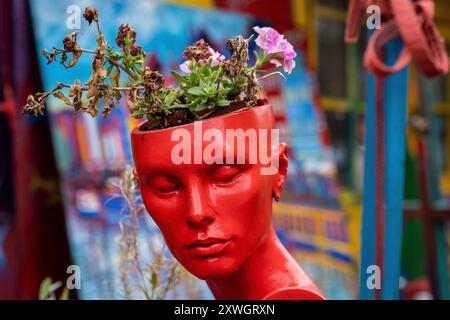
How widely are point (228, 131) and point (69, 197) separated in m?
1.89

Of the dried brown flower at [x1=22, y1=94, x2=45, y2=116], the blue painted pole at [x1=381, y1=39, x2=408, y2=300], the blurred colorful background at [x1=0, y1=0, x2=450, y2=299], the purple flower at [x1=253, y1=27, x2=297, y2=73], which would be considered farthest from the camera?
the blurred colorful background at [x1=0, y1=0, x2=450, y2=299]

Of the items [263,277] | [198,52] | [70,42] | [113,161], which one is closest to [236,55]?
[198,52]

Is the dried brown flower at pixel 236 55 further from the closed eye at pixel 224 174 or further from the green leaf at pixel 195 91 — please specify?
the closed eye at pixel 224 174

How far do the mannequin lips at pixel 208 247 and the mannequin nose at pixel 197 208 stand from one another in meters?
0.03

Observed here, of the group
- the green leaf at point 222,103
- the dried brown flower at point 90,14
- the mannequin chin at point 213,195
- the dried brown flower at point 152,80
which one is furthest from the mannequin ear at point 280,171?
the dried brown flower at point 90,14

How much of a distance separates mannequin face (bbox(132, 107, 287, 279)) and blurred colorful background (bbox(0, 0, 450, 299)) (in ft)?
2.18

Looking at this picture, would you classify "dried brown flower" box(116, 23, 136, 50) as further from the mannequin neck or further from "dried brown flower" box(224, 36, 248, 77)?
the mannequin neck

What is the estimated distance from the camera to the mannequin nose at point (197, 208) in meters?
1.23

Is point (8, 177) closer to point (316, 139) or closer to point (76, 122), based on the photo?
point (76, 122)

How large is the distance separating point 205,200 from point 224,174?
6 centimetres

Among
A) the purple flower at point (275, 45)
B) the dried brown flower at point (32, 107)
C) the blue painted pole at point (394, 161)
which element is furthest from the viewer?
the blue painted pole at point (394, 161)

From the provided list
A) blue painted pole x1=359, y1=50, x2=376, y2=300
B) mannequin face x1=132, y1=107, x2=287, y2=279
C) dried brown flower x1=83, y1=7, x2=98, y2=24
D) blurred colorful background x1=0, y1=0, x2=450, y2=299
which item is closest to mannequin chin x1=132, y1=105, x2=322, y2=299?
mannequin face x1=132, y1=107, x2=287, y2=279

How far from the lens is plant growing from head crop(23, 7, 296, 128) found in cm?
124

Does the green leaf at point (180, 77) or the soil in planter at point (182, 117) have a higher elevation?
the green leaf at point (180, 77)
